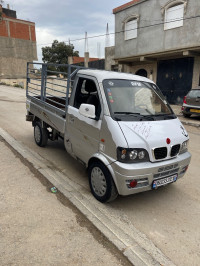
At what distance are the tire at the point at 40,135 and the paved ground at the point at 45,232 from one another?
6.41ft

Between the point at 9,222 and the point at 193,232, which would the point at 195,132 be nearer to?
the point at 193,232

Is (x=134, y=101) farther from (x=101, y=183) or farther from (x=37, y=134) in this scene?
(x=37, y=134)

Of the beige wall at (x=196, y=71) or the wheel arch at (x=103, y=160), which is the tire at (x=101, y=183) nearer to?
the wheel arch at (x=103, y=160)

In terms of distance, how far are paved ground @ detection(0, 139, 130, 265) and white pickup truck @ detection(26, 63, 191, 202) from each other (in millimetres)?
680

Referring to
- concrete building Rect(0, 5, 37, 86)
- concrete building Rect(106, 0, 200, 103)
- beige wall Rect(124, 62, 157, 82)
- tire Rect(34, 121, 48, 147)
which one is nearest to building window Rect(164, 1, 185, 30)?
concrete building Rect(106, 0, 200, 103)

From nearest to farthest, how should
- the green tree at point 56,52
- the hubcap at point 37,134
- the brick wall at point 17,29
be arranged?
the hubcap at point 37,134, the brick wall at point 17,29, the green tree at point 56,52

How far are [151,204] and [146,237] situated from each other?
0.86 metres

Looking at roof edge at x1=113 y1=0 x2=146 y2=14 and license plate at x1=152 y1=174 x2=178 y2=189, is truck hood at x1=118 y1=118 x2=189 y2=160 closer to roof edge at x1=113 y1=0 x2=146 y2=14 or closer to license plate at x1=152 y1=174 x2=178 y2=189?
license plate at x1=152 y1=174 x2=178 y2=189

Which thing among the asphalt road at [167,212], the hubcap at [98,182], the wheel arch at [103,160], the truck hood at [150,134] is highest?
the truck hood at [150,134]

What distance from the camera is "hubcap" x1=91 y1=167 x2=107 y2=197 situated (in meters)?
3.39

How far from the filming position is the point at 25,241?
2.63 m

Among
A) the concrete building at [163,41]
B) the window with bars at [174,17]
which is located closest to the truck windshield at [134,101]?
the concrete building at [163,41]

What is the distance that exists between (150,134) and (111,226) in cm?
142

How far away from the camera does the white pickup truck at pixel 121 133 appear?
10.1 ft
